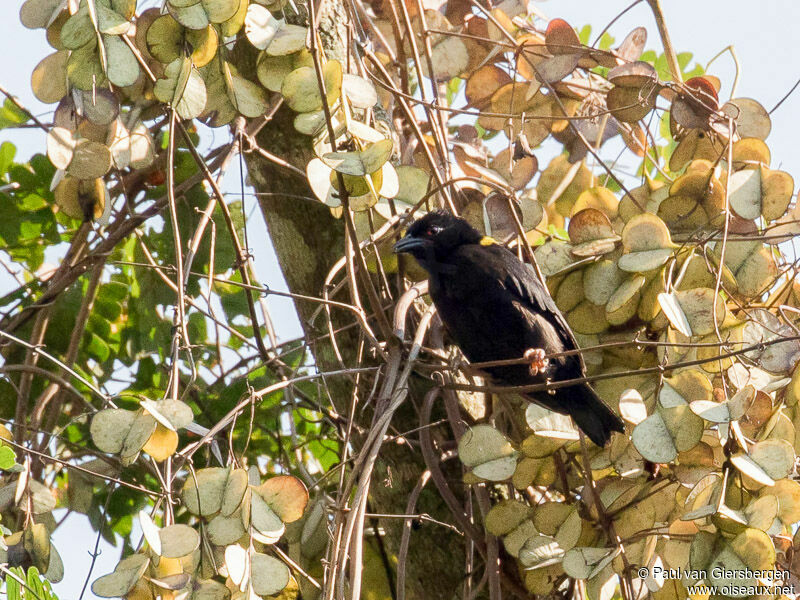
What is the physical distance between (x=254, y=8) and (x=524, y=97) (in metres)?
1.16

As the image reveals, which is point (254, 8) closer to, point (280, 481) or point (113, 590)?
point (280, 481)

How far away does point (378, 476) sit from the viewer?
2.71 meters

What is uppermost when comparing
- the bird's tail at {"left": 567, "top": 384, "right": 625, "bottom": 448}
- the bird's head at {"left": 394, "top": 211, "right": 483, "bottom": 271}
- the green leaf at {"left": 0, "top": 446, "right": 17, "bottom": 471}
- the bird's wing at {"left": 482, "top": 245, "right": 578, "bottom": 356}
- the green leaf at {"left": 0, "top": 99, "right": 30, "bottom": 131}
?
the green leaf at {"left": 0, "top": 99, "right": 30, "bottom": 131}

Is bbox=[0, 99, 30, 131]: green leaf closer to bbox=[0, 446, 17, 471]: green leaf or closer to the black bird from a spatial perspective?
the black bird

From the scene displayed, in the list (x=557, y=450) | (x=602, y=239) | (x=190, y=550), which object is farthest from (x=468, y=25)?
(x=190, y=550)

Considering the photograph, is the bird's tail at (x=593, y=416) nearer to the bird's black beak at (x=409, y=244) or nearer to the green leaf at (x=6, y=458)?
the bird's black beak at (x=409, y=244)

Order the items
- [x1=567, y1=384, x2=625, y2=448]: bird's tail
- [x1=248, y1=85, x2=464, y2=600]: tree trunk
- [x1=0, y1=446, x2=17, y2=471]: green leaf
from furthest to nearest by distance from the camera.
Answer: [x1=248, y1=85, x2=464, y2=600]: tree trunk < [x1=567, y1=384, x2=625, y2=448]: bird's tail < [x1=0, y1=446, x2=17, y2=471]: green leaf

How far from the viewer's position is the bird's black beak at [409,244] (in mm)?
2748

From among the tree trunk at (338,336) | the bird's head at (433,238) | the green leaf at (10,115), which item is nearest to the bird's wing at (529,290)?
the bird's head at (433,238)

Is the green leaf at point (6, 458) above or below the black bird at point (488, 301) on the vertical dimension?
above

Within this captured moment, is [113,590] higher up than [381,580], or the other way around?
[113,590]

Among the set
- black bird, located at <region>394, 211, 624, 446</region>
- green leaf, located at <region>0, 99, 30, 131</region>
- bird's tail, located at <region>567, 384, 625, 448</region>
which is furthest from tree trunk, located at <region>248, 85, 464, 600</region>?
green leaf, located at <region>0, 99, 30, 131</region>

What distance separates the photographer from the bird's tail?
8.17 feet

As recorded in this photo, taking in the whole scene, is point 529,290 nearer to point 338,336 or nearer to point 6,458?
point 338,336
